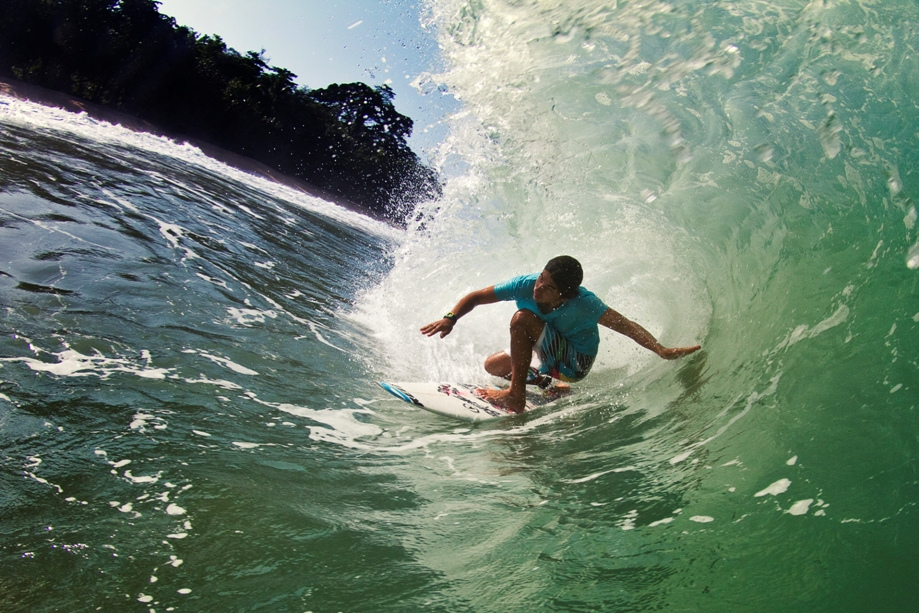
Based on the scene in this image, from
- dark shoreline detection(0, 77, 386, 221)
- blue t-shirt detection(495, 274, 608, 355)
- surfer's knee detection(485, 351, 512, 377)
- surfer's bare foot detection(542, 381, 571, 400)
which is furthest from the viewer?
dark shoreline detection(0, 77, 386, 221)

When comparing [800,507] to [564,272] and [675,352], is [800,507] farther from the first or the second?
[564,272]

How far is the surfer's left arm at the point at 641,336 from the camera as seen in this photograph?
4996 millimetres

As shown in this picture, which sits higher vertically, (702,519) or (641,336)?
(641,336)

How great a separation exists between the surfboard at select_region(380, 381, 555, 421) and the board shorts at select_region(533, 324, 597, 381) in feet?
1.14

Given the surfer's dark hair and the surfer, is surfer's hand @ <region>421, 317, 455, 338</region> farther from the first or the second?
the surfer's dark hair

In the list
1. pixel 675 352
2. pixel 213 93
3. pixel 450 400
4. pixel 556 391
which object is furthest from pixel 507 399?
pixel 213 93

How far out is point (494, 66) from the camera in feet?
28.1

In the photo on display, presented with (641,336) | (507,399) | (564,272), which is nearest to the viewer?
(564,272)

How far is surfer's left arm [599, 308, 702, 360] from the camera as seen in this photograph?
500 cm

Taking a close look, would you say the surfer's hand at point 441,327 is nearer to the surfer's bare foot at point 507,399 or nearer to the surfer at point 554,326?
the surfer at point 554,326

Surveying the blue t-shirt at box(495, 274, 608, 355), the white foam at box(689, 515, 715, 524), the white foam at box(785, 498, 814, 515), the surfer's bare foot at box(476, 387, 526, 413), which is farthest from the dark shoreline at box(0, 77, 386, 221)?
the white foam at box(785, 498, 814, 515)

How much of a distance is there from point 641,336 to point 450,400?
1663 mm

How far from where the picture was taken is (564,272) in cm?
493

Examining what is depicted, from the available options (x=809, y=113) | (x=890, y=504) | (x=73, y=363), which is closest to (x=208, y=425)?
(x=73, y=363)
